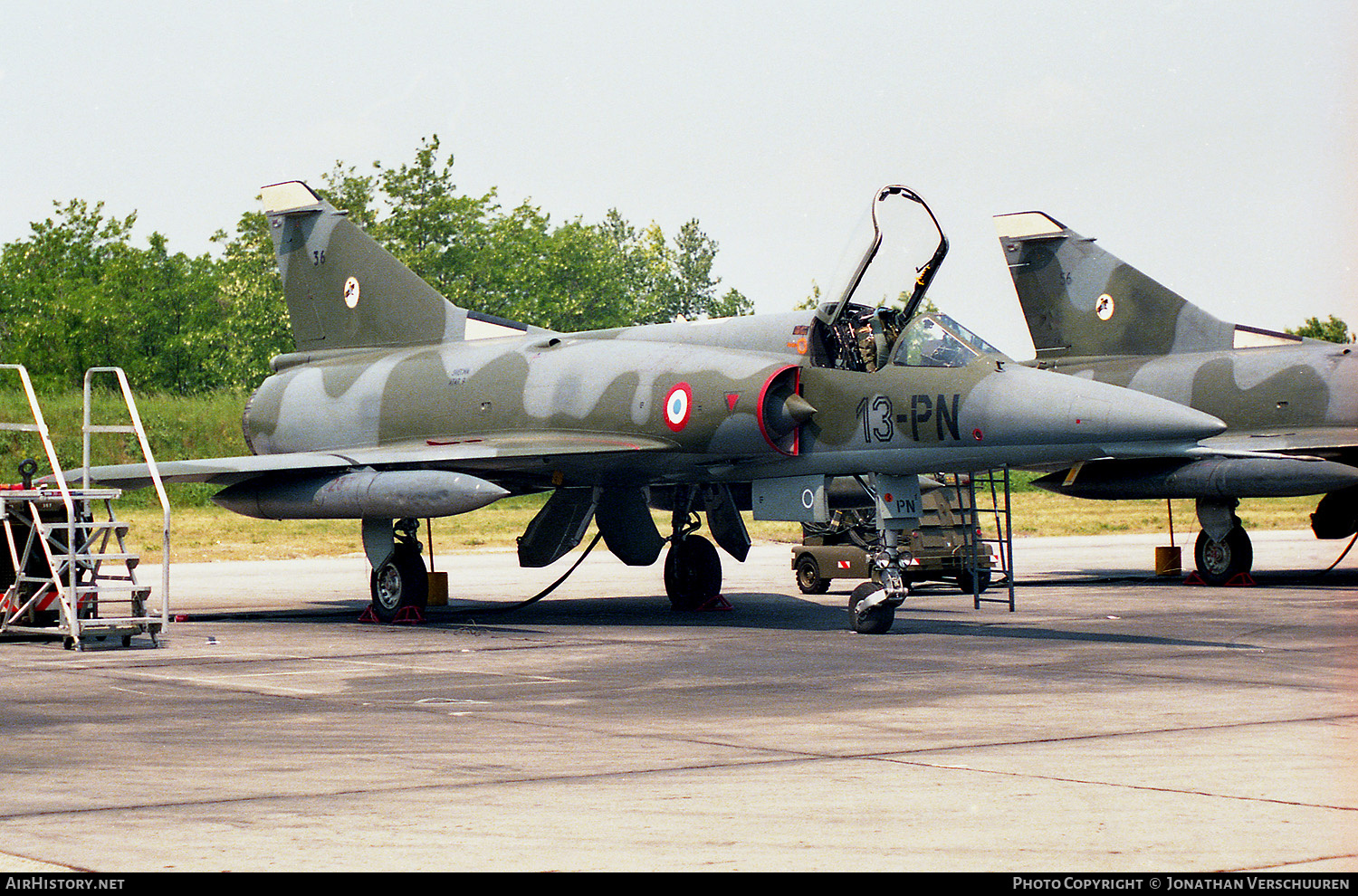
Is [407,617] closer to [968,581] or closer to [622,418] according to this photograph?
[622,418]

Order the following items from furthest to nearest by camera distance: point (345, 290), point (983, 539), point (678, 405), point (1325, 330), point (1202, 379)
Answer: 1. point (1325, 330)
2. point (1202, 379)
3. point (345, 290)
4. point (983, 539)
5. point (678, 405)

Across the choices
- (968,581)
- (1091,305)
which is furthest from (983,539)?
(1091,305)

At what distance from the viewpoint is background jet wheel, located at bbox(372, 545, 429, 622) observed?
18844 millimetres

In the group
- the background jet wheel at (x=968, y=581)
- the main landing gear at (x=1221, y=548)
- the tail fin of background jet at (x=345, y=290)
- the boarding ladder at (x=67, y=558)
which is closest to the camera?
the boarding ladder at (x=67, y=558)

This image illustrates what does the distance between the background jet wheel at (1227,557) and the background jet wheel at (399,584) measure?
1082 centimetres

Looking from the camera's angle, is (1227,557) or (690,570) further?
(1227,557)

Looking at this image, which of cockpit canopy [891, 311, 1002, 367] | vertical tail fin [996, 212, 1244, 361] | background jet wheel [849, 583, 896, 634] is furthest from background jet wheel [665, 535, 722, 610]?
vertical tail fin [996, 212, 1244, 361]

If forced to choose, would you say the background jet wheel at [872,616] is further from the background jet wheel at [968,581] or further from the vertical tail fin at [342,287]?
the vertical tail fin at [342,287]

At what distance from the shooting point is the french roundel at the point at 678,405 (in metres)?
17.2

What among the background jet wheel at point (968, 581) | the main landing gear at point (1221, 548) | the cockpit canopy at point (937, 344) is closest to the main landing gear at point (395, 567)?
the cockpit canopy at point (937, 344)

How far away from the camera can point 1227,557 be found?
22.9m

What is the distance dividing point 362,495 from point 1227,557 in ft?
39.8

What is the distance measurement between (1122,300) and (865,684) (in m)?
14.4
